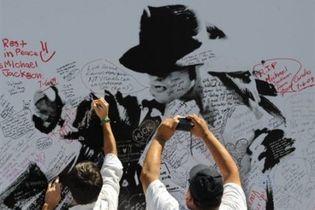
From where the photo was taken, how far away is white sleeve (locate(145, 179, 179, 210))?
2.38 m

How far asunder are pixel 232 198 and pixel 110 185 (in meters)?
0.73

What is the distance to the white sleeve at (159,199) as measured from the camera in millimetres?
2385

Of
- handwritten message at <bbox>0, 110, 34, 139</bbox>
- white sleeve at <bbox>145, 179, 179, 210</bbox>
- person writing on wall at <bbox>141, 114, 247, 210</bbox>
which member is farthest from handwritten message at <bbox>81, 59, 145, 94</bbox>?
white sleeve at <bbox>145, 179, 179, 210</bbox>

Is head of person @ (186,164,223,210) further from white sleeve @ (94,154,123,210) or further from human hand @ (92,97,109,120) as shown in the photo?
human hand @ (92,97,109,120)

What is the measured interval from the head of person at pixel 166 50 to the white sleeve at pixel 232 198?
1401 mm

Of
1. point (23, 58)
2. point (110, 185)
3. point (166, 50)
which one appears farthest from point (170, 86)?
point (110, 185)

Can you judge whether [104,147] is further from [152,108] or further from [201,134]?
[201,134]

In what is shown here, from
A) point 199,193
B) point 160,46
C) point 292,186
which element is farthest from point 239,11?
point 199,193

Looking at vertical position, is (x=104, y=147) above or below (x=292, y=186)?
above

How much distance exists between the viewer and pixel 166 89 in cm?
386

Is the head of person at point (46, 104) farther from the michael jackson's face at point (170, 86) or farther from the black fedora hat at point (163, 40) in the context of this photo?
the michael jackson's face at point (170, 86)

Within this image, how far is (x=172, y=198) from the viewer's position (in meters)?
2.45

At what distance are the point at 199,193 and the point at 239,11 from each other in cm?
189

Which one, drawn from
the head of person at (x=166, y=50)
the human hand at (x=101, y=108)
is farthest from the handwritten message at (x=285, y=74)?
the human hand at (x=101, y=108)
